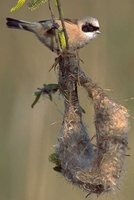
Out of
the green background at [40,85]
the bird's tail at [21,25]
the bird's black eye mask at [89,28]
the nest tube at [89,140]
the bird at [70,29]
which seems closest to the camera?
the nest tube at [89,140]

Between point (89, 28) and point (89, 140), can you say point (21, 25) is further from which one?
point (89, 140)

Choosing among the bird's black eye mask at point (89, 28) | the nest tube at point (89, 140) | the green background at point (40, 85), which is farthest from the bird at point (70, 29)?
the green background at point (40, 85)

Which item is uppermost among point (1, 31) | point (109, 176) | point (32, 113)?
point (1, 31)

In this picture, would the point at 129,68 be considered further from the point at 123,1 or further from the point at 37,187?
the point at 37,187

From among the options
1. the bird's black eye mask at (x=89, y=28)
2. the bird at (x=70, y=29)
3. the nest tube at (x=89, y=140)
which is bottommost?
the nest tube at (x=89, y=140)

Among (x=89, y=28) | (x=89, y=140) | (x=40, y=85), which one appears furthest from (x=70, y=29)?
(x=40, y=85)

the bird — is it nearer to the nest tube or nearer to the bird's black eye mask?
the bird's black eye mask

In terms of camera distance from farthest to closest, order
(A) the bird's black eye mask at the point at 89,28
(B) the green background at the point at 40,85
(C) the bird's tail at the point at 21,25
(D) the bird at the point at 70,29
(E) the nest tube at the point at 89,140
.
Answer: (B) the green background at the point at 40,85 → (A) the bird's black eye mask at the point at 89,28 → (C) the bird's tail at the point at 21,25 → (D) the bird at the point at 70,29 → (E) the nest tube at the point at 89,140

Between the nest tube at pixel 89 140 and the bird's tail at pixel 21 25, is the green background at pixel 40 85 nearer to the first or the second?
the bird's tail at pixel 21 25

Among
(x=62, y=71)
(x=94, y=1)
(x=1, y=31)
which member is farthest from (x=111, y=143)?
(x=1, y=31)
